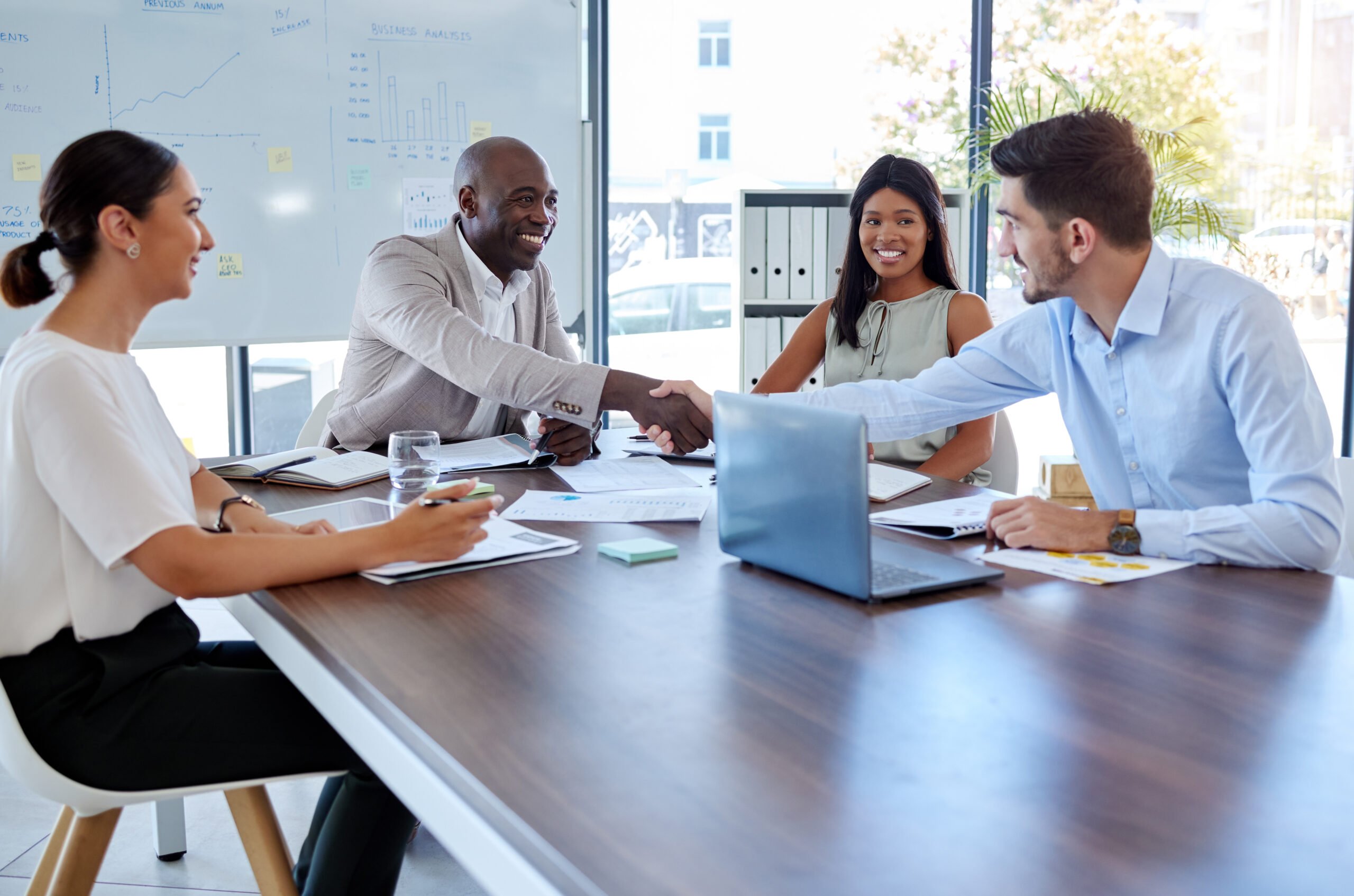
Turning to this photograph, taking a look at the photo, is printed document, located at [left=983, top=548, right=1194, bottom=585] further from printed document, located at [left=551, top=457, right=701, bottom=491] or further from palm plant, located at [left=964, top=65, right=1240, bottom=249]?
palm plant, located at [left=964, top=65, right=1240, bottom=249]

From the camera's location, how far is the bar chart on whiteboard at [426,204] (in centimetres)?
378

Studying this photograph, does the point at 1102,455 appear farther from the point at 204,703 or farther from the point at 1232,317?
the point at 204,703

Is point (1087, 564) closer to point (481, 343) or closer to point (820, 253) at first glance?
point (481, 343)

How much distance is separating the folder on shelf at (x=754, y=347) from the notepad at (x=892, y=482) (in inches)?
67.3

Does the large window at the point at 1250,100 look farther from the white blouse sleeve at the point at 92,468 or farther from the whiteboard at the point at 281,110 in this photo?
the white blouse sleeve at the point at 92,468

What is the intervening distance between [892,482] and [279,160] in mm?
2550

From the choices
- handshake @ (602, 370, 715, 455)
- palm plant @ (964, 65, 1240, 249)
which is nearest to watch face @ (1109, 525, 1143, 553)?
handshake @ (602, 370, 715, 455)

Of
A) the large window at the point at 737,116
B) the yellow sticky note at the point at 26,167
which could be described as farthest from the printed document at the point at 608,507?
the large window at the point at 737,116

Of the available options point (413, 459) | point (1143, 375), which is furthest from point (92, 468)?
point (1143, 375)

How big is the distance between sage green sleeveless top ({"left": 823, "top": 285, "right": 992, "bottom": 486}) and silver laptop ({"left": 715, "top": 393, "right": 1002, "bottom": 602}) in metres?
1.11

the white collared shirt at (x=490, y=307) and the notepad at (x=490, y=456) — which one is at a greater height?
the white collared shirt at (x=490, y=307)

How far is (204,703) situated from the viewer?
131cm

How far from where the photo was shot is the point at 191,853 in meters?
2.13

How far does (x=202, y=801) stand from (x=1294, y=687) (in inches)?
83.4
